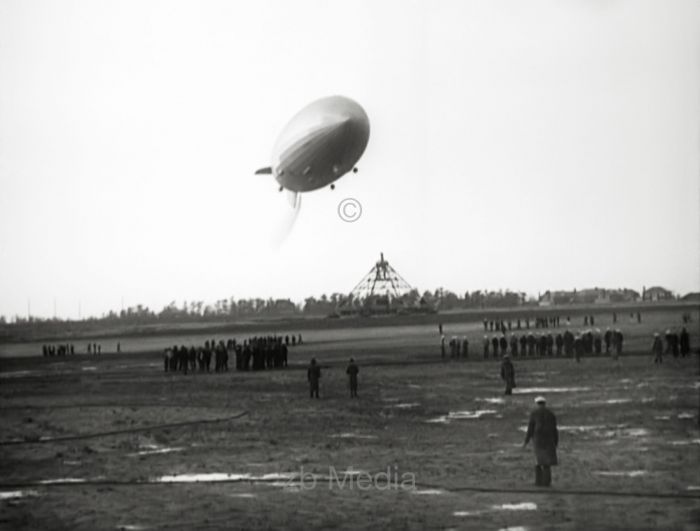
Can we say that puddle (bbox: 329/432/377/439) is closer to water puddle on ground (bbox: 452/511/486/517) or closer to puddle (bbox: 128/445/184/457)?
puddle (bbox: 128/445/184/457)

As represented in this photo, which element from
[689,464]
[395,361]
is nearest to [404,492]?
[689,464]

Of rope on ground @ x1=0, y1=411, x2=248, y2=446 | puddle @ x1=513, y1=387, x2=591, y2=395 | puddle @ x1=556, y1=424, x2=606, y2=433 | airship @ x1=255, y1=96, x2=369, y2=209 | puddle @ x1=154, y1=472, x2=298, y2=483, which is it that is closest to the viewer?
puddle @ x1=154, y1=472, x2=298, y2=483

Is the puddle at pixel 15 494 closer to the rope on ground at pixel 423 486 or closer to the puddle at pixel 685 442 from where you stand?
the rope on ground at pixel 423 486

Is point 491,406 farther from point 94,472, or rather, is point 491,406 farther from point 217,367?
point 217,367

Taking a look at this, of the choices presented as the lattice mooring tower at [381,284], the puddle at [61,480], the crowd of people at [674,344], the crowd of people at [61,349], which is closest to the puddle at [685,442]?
the lattice mooring tower at [381,284]

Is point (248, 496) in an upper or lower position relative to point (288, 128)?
lower

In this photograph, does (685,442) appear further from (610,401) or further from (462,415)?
(462,415)

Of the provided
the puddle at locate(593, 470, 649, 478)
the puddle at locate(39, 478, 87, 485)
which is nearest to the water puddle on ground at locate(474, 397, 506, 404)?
the puddle at locate(593, 470, 649, 478)
